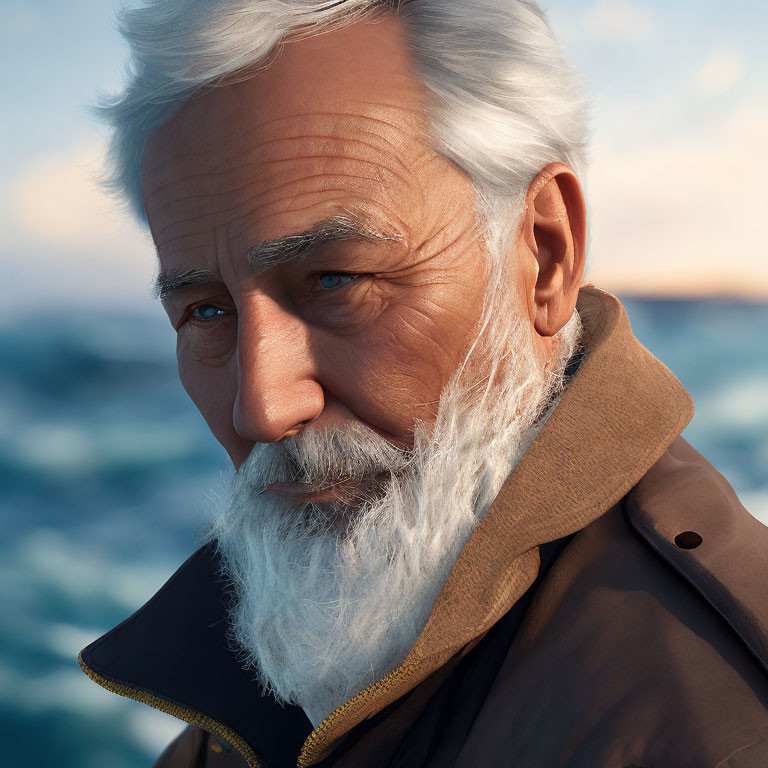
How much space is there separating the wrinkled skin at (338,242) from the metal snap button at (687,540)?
1.70 ft

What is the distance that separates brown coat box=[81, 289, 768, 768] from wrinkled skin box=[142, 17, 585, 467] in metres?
0.31

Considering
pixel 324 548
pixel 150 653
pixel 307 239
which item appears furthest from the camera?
pixel 150 653

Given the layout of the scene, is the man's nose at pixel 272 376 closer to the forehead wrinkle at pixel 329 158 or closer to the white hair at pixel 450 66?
the forehead wrinkle at pixel 329 158

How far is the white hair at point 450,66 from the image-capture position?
159 cm

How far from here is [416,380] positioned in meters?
1.59

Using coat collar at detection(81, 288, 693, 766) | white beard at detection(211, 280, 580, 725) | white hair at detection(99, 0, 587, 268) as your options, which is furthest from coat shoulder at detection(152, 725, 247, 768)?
white hair at detection(99, 0, 587, 268)

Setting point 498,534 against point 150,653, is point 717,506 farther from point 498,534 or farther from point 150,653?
point 150,653

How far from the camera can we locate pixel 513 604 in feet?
4.70

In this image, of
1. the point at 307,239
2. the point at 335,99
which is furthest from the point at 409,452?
the point at 335,99

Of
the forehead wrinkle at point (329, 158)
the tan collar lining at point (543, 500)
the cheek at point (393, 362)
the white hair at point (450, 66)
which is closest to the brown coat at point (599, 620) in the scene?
the tan collar lining at point (543, 500)

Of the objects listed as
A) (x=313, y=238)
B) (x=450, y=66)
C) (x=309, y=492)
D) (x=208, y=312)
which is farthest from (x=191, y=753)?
(x=450, y=66)

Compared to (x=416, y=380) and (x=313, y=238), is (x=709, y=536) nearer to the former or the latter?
(x=416, y=380)

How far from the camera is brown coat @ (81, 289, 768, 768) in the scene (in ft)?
3.71

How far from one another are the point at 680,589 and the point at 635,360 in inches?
19.0
